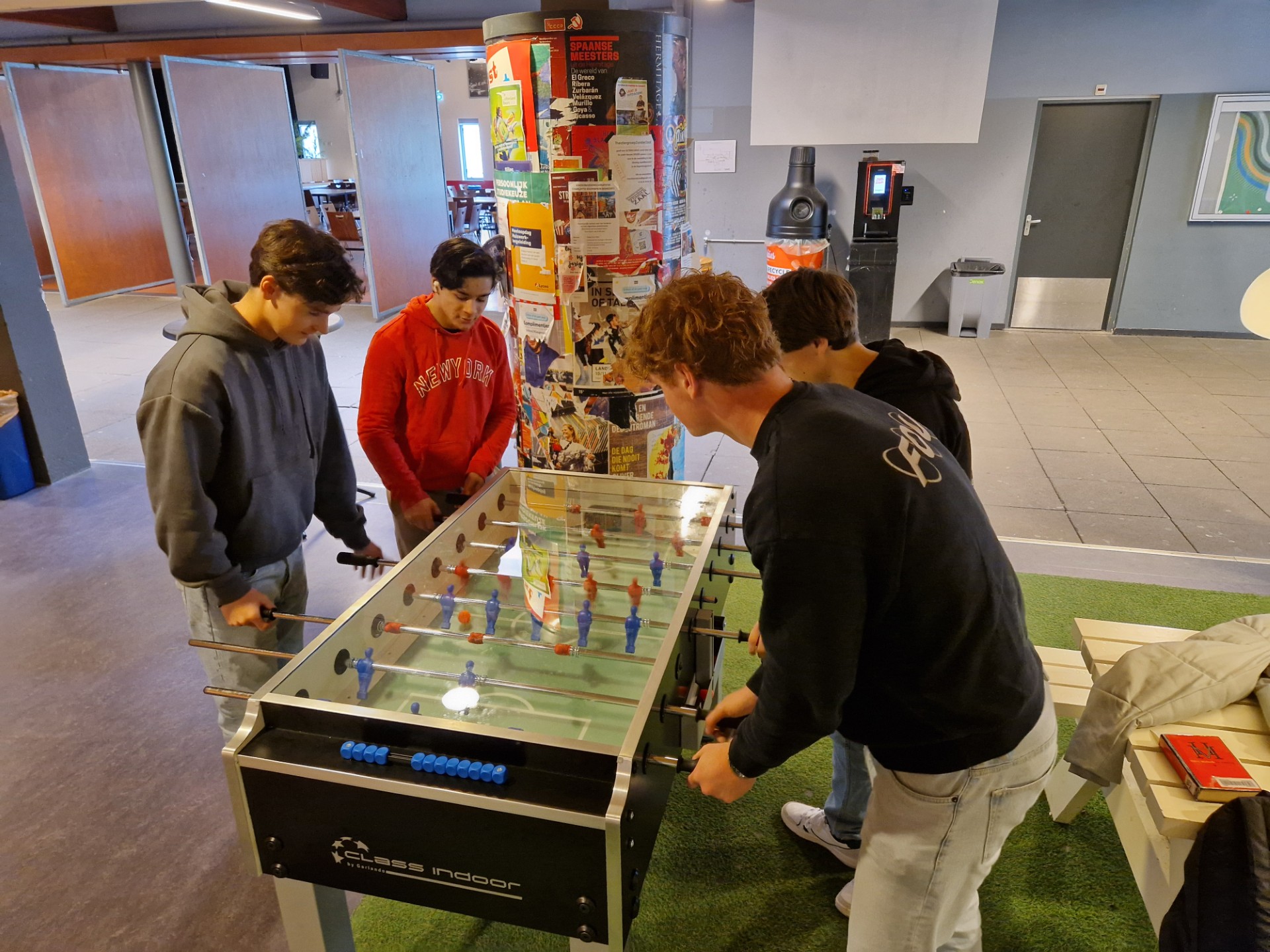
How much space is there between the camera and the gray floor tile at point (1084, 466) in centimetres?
456

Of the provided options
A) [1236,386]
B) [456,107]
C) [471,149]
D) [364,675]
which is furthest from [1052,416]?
[456,107]

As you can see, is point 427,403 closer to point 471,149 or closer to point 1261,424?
point 1261,424

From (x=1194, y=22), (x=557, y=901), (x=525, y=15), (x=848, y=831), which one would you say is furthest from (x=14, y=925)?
(x=1194, y=22)

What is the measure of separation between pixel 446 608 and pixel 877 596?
41.8 inches

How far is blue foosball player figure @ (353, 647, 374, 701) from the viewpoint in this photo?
5.15 feet

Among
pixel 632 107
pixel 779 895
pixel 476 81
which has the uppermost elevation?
pixel 476 81

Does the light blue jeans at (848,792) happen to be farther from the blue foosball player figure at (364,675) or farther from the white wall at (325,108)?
the white wall at (325,108)

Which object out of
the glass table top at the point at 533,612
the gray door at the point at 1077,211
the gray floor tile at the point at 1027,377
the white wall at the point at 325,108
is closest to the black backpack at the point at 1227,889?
the glass table top at the point at 533,612

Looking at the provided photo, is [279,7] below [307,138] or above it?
above

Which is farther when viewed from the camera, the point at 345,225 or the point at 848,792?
the point at 345,225

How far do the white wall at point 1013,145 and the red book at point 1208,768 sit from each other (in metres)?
5.71

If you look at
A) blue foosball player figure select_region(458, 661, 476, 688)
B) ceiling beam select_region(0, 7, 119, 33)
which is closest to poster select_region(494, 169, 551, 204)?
blue foosball player figure select_region(458, 661, 476, 688)

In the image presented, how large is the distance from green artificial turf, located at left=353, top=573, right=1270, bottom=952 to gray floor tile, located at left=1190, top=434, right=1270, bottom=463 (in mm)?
3328

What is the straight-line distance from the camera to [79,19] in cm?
789
